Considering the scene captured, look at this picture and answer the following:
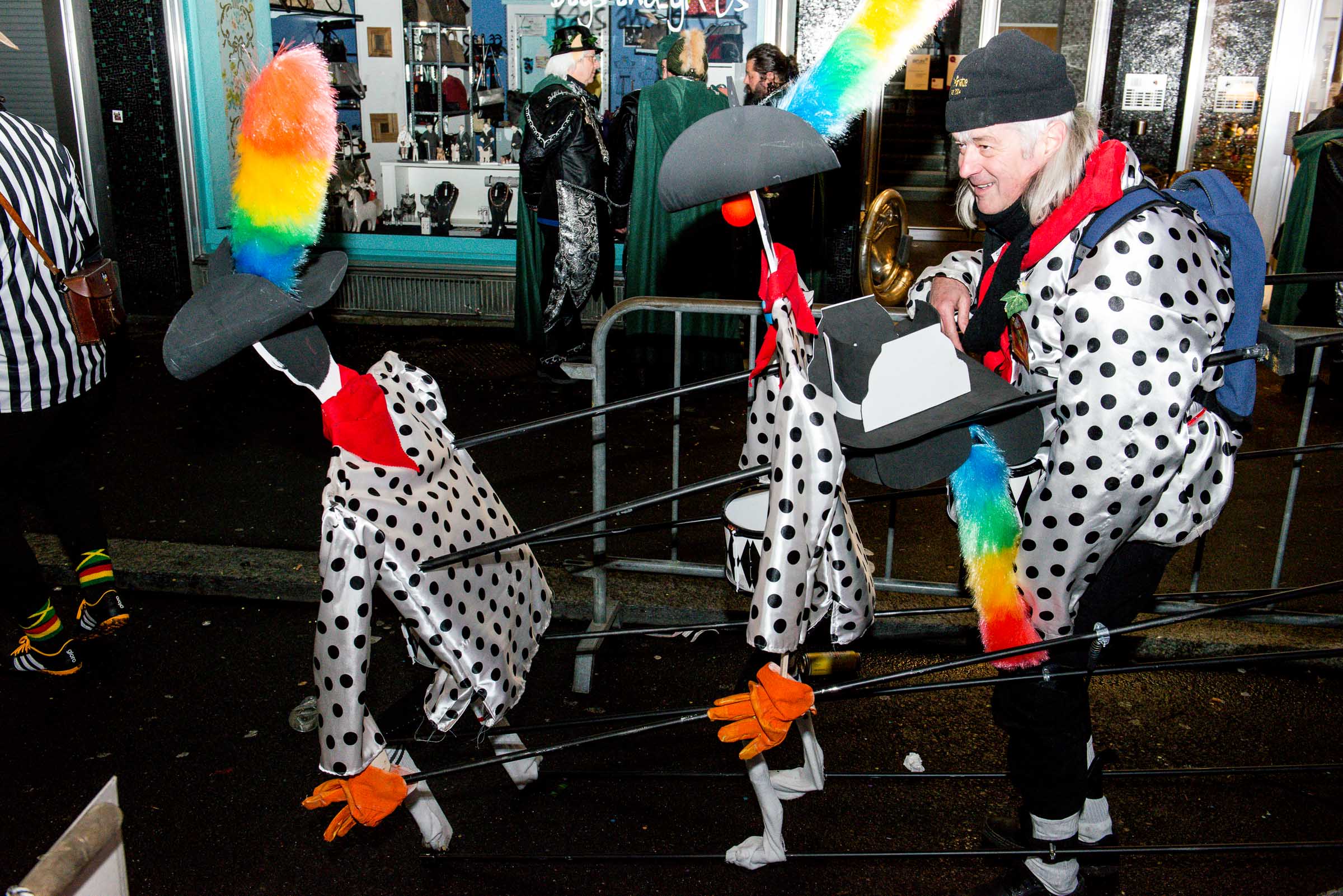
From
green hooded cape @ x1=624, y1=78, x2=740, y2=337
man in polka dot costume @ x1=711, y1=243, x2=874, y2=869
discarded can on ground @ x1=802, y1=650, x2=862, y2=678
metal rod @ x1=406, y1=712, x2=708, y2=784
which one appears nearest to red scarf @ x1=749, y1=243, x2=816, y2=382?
man in polka dot costume @ x1=711, y1=243, x2=874, y2=869

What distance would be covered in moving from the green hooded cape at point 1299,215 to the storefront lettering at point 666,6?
4004 millimetres

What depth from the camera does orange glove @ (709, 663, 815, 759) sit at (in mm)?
1896

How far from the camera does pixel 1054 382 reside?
6.59 feet

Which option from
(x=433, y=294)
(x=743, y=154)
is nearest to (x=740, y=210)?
(x=743, y=154)

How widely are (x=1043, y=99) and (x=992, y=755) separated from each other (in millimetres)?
2079

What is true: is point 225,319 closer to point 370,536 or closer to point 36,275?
point 370,536

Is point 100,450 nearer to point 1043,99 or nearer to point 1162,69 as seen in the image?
point 1043,99

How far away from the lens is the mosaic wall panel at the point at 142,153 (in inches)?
332

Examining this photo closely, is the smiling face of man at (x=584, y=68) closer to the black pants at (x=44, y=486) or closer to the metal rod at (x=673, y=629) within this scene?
the black pants at (x=44, y=486)

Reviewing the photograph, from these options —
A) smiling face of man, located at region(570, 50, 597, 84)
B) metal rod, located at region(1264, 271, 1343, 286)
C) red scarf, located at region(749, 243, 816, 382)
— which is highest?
smiling face of man, located at region(570, 50, 597, 84)

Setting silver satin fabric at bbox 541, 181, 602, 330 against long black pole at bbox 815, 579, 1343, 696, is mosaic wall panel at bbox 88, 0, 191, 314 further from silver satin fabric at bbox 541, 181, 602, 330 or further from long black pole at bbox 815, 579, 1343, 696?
long black pole at bbox 815, 579, 1343, 696

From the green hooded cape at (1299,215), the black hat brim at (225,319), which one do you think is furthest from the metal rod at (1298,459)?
the green hooded cape at (1299,215)

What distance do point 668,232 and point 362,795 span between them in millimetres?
5401

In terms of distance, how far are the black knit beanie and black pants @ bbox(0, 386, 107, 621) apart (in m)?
3.02
